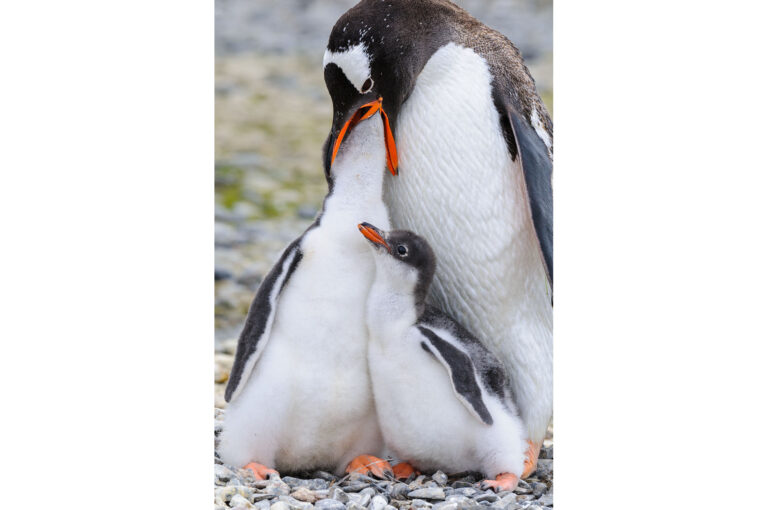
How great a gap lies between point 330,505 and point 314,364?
0.88 ft

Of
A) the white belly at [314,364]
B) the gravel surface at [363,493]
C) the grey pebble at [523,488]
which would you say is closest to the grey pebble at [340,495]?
the gravel surface at [363,493]

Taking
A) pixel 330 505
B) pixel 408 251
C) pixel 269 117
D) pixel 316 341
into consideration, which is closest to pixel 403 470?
pixel 330 505

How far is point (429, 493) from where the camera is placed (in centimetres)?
205

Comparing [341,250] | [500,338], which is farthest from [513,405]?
[341,250]

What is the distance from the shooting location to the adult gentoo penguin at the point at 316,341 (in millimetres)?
2092

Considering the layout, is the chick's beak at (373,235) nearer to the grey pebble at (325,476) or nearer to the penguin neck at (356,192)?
the penguin neck at (356,192)

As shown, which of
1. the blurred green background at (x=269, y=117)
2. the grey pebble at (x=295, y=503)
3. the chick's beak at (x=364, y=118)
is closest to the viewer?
the grey pebble at (x=295, y=503)

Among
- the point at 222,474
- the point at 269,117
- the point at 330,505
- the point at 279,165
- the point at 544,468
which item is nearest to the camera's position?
the point at 330,505

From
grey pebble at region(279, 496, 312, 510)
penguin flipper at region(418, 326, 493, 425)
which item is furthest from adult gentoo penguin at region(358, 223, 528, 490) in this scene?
grey pebble at region(279, 496, 312, 510)

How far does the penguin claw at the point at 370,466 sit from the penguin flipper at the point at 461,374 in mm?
214

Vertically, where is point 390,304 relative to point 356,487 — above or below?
above

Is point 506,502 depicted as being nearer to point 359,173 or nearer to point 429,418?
point 429,418

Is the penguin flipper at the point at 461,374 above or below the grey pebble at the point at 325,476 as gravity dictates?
above

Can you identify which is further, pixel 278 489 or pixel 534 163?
pixel 534 163
